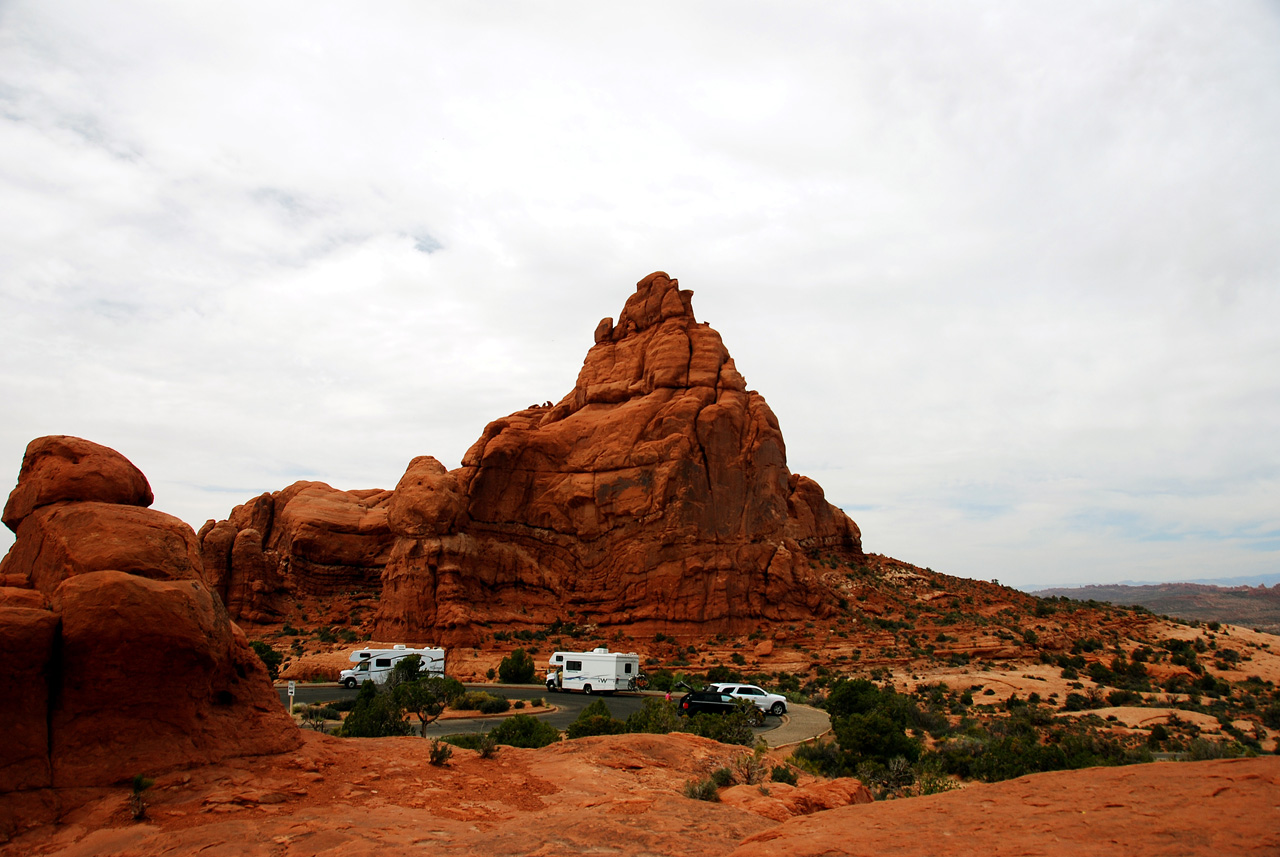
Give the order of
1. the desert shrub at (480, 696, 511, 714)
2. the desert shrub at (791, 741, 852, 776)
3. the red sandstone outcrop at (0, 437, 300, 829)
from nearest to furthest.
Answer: the red sandstone outcrop at (0, 437, 300, 829) → the desert shrub at (791, 741, 852, 776) → the desert shrub at (480, 696, 511, 714)

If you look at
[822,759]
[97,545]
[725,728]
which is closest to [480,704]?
[725,728]

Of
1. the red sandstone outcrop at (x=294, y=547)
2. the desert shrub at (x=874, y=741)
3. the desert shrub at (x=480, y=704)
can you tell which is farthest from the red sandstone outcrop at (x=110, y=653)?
the red sandstone outcrop at (x=294, y=547)

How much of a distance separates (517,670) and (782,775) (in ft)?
94.0

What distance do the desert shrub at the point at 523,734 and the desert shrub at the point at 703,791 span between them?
6658 mm

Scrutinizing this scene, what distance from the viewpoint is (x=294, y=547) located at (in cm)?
6594

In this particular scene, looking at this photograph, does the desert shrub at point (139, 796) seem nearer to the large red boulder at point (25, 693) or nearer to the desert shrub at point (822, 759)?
the large red boulder at point (25, 693)

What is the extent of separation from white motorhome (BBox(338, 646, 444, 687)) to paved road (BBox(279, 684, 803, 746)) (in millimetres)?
732

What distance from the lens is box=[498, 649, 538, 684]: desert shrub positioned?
40.6 metres

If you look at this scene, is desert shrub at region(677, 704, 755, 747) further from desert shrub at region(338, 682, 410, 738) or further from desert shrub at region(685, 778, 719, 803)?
desert shrub at region(338, 682, 410, 738)

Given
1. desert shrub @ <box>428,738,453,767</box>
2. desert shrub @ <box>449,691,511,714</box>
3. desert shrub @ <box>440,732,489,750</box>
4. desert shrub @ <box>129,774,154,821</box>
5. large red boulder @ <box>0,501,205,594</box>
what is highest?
large red boulder @ <box>0,501,205,594</box>

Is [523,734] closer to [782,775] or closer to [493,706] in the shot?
[782,775]

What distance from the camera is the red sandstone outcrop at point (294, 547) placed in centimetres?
6097

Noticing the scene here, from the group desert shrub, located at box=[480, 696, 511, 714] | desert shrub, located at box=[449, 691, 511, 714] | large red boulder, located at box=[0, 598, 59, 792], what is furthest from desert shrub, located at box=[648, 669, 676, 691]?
large red boulder, located at box=[0, 598, 59, 792]

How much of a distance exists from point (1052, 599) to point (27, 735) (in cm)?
7073
